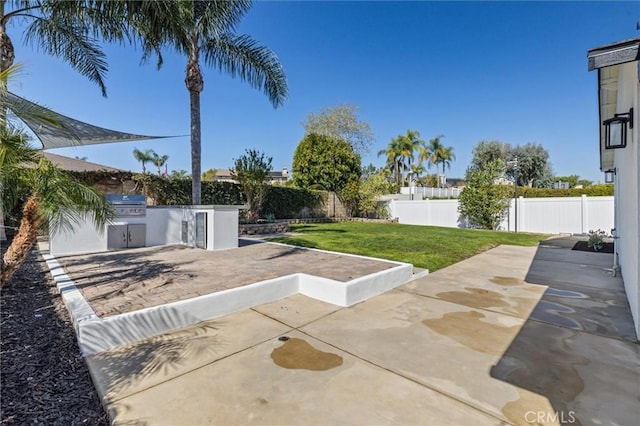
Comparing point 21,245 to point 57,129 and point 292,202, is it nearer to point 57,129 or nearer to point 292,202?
point 57,129

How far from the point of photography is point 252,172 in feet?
48.3

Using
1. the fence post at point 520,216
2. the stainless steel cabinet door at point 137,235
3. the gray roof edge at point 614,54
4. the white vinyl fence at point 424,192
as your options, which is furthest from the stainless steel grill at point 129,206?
the white vinyl fence at point 424,192

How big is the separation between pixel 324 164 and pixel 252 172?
9.44 m

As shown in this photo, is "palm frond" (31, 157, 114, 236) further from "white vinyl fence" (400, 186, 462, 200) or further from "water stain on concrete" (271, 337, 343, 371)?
"white vinyl fence" (400, 186, 462, 200)

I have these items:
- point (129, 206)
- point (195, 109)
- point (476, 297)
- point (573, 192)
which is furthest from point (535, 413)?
point (573, 192)

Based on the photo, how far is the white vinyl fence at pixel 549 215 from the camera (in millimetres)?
14367

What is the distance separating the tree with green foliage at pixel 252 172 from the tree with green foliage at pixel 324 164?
8.27 m

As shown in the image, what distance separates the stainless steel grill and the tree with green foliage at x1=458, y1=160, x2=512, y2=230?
16048mm

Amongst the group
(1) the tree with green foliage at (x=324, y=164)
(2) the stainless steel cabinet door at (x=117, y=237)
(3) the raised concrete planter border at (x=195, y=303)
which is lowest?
(3) the raised concrete planter border at (x=195, y=303)

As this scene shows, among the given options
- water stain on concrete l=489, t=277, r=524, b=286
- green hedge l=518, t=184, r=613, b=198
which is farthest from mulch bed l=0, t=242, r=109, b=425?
green hedge l=518, t=184, r=613, b=198

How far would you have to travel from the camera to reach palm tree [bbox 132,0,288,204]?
9.05 m

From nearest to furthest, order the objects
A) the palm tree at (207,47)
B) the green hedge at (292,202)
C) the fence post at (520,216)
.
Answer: the palm tree at (207,47)
the fence post at (520,216)
the green hedge at (292,202)

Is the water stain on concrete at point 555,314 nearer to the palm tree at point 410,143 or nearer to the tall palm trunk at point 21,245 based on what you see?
the tall palm trunk at point 21,245

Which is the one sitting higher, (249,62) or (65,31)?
(249,62)
